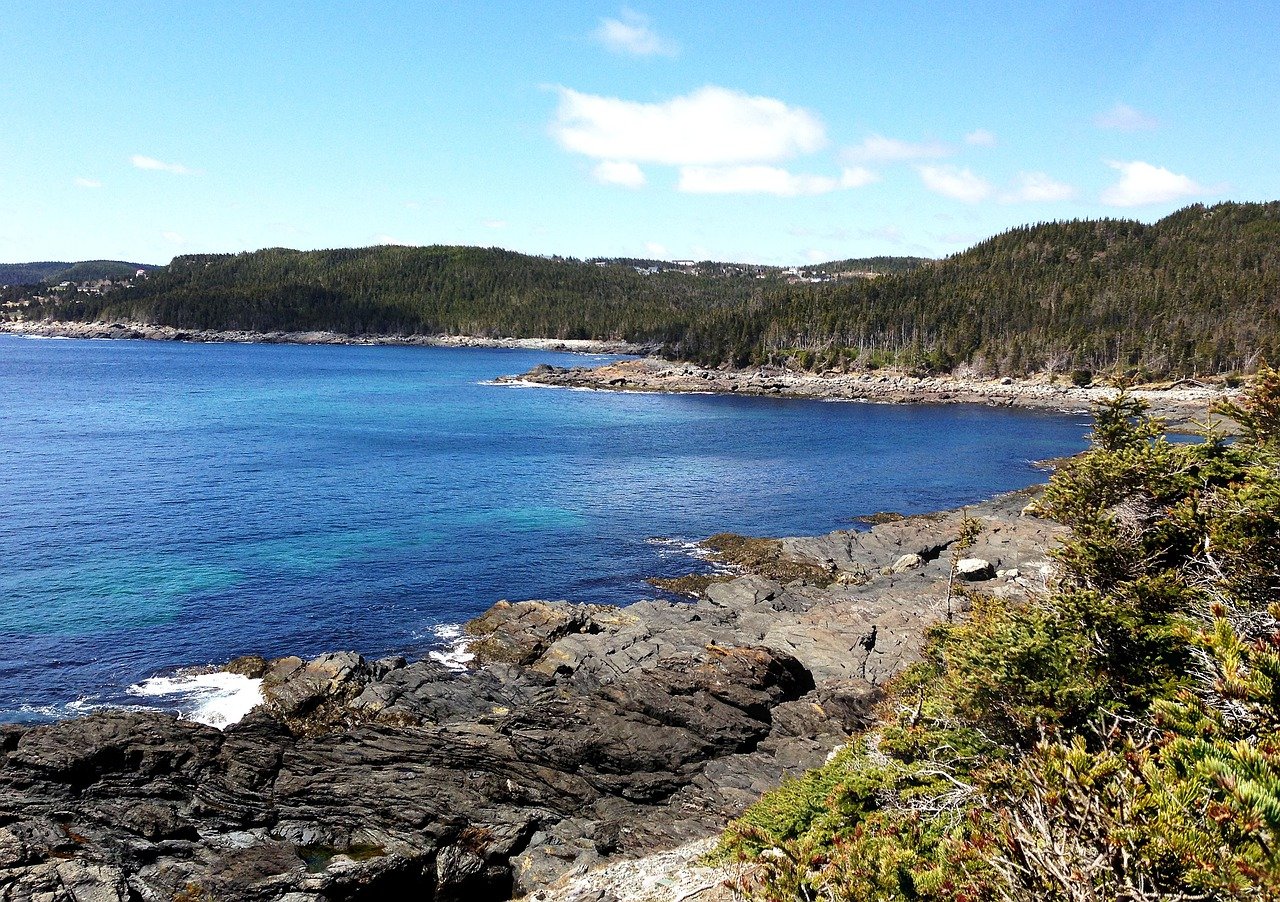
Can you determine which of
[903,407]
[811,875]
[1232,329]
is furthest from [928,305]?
[811,875]

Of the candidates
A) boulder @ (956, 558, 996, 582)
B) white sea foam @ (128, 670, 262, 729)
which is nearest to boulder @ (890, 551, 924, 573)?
boulder @ (956, 558, 996, 582)

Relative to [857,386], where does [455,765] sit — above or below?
below

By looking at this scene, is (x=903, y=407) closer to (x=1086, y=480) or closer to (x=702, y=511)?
(x=702, y=511)

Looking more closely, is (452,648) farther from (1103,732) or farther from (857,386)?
(857,386)

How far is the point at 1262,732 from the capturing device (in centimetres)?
889

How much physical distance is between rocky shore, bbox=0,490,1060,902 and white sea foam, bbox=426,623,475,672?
0.65 meters

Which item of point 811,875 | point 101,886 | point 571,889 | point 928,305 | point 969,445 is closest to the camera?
point 811,875

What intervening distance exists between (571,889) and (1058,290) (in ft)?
689

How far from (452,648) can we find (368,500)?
28.7m

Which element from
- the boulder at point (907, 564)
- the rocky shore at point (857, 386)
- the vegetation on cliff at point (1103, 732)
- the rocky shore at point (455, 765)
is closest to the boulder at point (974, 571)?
the boulder at point (907, 564)

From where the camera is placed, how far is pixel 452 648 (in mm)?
34719

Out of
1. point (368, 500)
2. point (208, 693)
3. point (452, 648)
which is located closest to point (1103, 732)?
point (452, 648)

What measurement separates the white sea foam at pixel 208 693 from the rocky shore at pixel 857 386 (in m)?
120

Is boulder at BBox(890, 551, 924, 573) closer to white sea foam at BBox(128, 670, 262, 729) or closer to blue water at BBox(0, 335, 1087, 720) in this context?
blue water at BBox(0, 335, 1087, 720)
